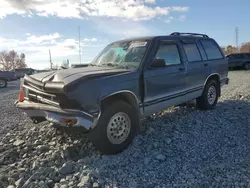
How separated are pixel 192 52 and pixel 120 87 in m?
2.86

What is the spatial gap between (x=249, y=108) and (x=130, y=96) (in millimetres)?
3951

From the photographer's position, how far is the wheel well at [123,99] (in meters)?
4.06

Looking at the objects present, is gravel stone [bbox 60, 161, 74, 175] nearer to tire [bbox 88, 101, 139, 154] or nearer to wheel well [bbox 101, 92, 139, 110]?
tire [bbox 88, 101, 139, 154]

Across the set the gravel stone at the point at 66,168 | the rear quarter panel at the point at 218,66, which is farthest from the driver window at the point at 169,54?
the gravel stone at the point at 66,168

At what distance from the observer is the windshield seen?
16.0ft

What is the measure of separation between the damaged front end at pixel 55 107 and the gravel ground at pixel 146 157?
0.65 metres

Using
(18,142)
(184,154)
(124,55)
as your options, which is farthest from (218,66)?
(18,142)

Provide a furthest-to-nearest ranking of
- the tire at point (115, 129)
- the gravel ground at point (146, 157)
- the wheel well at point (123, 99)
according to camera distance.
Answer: the wheel well at point (123, 99) < the tire at point (115, 129) < the gravel ground at point (146, 157)

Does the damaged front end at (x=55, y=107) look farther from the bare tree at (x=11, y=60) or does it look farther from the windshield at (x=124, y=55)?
the bare tree at (x=11, y=60)

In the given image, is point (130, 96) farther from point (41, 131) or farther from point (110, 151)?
point (41, 131)

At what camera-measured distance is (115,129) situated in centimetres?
416

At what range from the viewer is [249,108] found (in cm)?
676

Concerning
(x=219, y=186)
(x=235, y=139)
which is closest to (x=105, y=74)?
(x=219, y=186)

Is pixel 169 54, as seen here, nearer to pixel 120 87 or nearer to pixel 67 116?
pixel 120 87
